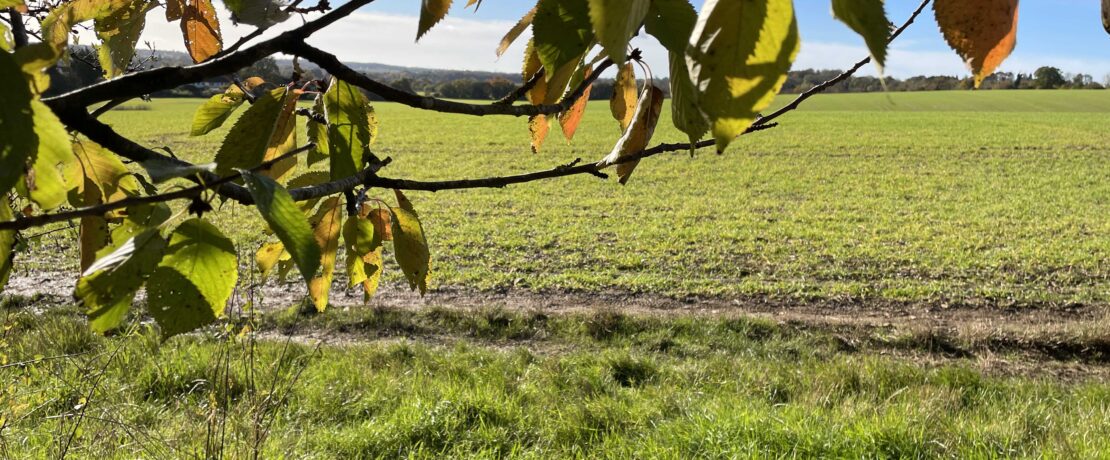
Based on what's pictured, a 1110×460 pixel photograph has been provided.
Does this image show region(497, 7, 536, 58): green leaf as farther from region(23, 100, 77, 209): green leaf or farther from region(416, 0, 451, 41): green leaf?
region(23, 100, 77, 209): green leaf

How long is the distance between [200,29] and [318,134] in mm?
164

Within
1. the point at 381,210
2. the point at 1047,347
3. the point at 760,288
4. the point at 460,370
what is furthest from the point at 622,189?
the point at 381,210

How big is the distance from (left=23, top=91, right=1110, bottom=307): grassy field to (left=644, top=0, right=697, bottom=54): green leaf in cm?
327

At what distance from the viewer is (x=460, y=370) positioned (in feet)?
17.0

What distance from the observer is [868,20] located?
0.78 ft

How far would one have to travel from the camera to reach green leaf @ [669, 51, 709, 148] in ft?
1.07

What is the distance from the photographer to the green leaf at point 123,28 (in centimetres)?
73

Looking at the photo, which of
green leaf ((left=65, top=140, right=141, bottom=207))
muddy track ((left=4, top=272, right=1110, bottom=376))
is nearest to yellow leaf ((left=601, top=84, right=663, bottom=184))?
green leaf ((left=65, top=140, right=141, bottom=207))

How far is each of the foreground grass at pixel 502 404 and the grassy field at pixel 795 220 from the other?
1.16 meters

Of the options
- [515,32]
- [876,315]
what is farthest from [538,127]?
[876,315]

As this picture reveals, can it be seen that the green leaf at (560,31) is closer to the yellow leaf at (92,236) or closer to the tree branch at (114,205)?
the tree branch at (114,205)

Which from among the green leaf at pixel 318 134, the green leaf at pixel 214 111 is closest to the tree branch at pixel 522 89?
the green leaf at pixel 318 134

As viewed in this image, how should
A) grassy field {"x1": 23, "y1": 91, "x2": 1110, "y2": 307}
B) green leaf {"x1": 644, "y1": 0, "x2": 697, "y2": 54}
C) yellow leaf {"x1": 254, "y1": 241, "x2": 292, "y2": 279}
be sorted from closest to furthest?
green leaf {"x1": 644, "y1": 0, "x2": 697, "y2": 54}
yellow leaf {"x1": 254, "y1": 241, "x2": 292, "y2": 279}
grassy field {"x1": 23, "y1": 91, "x2": 1110, "y2": 307}

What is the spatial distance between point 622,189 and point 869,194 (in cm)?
545
